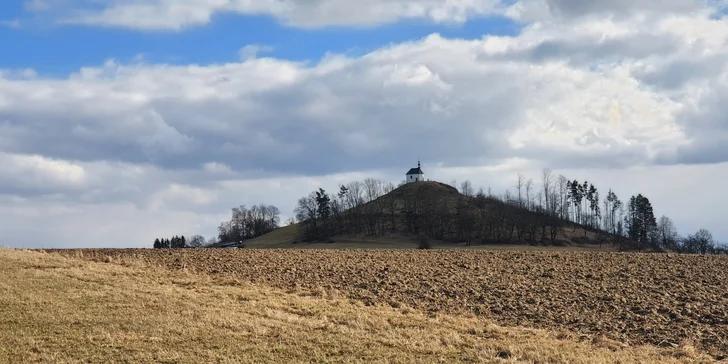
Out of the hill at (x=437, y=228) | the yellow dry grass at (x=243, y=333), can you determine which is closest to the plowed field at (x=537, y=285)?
the yellow dry grass at (x=243, y=333)

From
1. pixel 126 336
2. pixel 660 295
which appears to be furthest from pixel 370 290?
pixel 126 336

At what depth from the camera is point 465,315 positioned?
24.9 metres

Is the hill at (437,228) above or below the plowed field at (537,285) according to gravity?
above

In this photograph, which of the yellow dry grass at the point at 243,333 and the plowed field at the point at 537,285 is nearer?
the yellow dry grass at the point at 243,333

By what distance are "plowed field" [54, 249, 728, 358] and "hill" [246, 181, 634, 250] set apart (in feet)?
226

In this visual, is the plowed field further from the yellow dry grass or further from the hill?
the hill

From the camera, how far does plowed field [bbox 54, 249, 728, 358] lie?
937 inches

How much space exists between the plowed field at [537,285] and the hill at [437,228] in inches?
2714

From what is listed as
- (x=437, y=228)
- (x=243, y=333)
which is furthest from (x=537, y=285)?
(x=437, y=228)

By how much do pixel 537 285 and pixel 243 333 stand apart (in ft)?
67.2

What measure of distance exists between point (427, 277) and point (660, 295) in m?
12.4

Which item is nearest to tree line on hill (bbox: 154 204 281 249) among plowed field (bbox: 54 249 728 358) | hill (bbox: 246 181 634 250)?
hill (bbox: 246 181 634 250)

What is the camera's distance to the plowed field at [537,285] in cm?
2380

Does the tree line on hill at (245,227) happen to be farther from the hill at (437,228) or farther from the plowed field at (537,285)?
the plowed field at (537,285)
